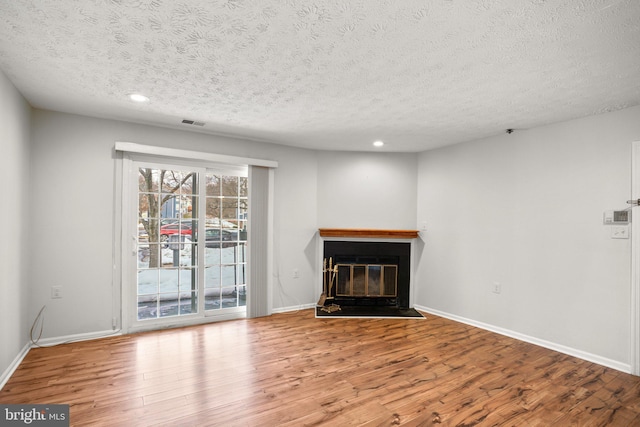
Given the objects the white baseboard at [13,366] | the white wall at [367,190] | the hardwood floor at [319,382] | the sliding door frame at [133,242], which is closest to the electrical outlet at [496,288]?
the hardwood floor at [319,382]

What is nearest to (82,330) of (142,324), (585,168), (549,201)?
(142,324)

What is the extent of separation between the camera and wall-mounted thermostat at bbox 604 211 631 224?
2.94m

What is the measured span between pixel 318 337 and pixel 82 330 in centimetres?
249

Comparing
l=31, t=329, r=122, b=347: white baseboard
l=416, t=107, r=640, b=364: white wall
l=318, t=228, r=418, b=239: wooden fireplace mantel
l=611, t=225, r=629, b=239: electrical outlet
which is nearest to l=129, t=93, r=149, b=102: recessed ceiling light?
l=31, t=329, r=122, b=347: white baseboard

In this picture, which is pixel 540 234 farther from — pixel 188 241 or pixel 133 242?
pixel 133 242

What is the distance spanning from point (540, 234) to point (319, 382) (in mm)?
2839

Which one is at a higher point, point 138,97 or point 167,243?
point 138,97

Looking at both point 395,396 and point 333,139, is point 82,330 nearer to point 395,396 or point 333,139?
point 395,396

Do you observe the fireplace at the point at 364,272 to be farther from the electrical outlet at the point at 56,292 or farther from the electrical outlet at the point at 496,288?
the electrical outlet at the point at 56,292

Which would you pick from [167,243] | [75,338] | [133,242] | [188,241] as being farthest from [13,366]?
[188,241]

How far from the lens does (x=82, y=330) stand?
3414 mm

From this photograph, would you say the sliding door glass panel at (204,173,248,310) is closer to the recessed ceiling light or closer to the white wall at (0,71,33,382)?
the recessed ceiling light

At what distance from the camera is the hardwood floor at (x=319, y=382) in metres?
2.17

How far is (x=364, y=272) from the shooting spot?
4.90 m
